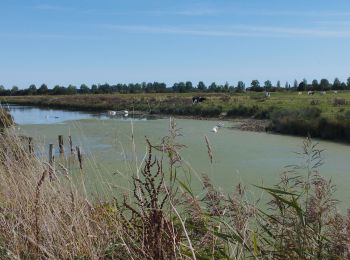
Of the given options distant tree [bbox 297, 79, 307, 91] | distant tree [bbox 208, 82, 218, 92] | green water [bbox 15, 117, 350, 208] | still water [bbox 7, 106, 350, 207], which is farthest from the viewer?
distant tree [bbox 208, 82, 218, 92]

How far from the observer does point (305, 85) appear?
78750 mm

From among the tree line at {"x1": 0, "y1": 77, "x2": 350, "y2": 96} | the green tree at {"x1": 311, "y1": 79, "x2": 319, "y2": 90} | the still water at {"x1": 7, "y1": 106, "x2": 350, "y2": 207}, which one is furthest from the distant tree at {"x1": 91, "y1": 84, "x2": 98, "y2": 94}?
the still water at {"x1": 7, "y1": 106, "x2": 350, "y2": 207}

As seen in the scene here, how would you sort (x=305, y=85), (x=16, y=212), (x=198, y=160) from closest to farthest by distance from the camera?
(x=16, y=212)
(x=198, y=160)
(x=305, y=85)

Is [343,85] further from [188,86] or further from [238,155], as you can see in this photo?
[238,155]

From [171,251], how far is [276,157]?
48.9 feet

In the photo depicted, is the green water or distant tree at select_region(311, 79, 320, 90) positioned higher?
distant tree at select_region(311, 79, 320, 90)

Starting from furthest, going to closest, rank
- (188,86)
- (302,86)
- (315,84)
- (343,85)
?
(188,86)
(315,84)
(343,85)
(302,86)

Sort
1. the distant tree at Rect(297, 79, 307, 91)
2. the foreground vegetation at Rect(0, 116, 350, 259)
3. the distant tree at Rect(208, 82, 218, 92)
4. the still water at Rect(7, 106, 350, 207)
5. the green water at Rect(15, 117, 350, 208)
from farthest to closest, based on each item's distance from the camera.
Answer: the distant tree at Rect(208, 82, 218, 92)
the distant tree at Rect(297, 79, 307, 91)
the green water at Rect(15, 117, 350, 208)
the still water at Rect(7, 106, 350, 207)
the foreground vegetation at Rect(0, 116, 350, 259)

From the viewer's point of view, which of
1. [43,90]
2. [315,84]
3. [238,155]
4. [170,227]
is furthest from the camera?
[43,90]

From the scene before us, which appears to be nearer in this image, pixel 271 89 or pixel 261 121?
pixel 261 121

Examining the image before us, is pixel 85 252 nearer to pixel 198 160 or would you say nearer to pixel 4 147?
pixel 4 147

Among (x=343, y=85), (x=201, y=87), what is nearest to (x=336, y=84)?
(x=343, y=85)

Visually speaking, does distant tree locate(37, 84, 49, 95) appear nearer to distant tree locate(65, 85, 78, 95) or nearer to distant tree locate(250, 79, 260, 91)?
distant tree locate(65, 85, 78, 95)

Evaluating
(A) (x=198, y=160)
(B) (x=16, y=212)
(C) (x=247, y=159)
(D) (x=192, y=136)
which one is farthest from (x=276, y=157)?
(B) (x=16, y=212)
